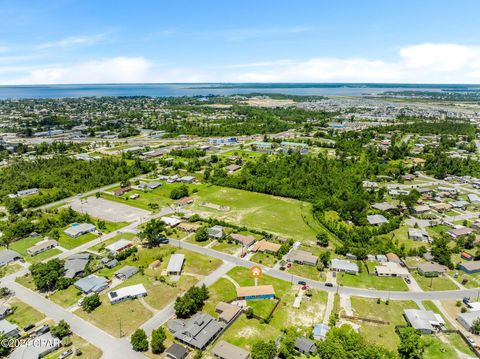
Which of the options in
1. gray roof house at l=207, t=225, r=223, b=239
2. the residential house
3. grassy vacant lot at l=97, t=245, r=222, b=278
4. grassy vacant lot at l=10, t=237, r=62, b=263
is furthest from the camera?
gray roof house at l=207, t=225, r=223, b=239

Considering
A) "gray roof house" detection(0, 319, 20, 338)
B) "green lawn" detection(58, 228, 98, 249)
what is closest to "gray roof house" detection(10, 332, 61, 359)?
"gray roof house" detection(0, 319, 20, 338)

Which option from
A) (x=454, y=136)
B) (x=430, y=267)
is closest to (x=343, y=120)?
(x=454, y=136)

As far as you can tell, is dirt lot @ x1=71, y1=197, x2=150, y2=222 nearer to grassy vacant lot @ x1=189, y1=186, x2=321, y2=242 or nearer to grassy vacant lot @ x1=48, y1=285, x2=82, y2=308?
grassy vacant lot @ x1=189, y1=186, x2=321, y2=242

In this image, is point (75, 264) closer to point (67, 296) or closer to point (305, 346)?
point (67, 296)

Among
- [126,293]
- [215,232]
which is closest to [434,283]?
[215,232]

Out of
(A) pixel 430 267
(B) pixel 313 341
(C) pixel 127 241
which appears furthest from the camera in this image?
(C) pixel 127 241

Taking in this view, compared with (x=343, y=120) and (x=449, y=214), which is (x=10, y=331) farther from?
(x=343, y=120)

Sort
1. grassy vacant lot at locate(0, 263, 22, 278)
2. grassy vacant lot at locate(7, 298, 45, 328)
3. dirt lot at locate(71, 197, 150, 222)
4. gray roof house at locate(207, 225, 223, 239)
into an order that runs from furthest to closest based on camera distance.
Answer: dirt lot at locate(71, 197, 150, 222), gray roof house at locate(207, 225, 223, 239), grassy vacant lot at locate(0, 263, 22, 278), grassy vacant lot at locate(7, 298, 45, 328)
